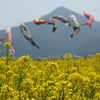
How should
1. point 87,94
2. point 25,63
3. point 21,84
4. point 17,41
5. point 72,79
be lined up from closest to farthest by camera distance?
point 72,79 < point 21,84 < point 25,63 < point 87,94 < point 17,41

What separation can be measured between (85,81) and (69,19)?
8824 millimetres

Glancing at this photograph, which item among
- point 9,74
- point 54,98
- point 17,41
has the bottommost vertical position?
point 54,98

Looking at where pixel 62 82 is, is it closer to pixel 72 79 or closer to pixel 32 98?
pixel 72 79

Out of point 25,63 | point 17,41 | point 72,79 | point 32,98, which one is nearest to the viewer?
point 72,79

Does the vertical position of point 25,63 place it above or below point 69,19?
below

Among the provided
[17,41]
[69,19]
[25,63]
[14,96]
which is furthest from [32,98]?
[17,41]

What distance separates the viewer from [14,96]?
179 inches

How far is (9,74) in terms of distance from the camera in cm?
538

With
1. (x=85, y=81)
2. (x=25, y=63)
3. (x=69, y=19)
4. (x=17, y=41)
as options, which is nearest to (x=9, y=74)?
(x=25, y=63)

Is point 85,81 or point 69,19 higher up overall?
point 69,19

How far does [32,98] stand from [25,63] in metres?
0.88

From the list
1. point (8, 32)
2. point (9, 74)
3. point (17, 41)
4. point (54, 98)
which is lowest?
point (54, 98)

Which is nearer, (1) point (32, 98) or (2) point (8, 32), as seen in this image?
(1) point (32, 98)

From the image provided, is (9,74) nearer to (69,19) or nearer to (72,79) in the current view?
(72,79)
